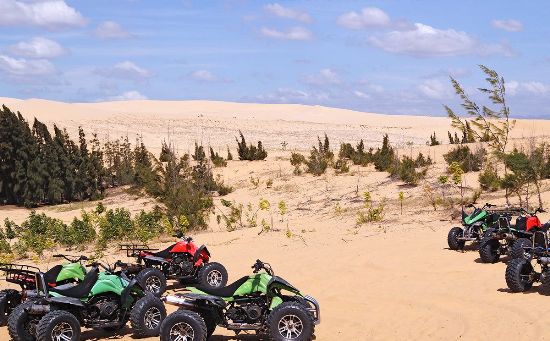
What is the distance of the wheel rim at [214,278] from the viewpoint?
438 inches

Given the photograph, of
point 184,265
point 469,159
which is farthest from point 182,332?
point 469,159

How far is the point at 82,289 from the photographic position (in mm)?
8523

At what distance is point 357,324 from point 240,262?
5481 millimetres

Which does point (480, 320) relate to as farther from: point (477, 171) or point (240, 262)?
point (477, 171)

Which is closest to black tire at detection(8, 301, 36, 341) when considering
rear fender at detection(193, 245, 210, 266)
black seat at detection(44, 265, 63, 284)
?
black seat at detection(44, 265, 63, 284)

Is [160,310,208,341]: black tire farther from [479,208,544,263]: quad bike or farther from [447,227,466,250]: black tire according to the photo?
[447,227,466,250]: black tire

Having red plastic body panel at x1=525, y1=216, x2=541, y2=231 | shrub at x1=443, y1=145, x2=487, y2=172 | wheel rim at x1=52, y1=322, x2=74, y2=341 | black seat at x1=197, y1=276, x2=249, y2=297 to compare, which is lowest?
wheel rim at x1=52, y1=322, x2=74, y2=341

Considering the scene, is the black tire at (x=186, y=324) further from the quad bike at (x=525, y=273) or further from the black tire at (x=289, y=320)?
the quad bike at (x=525, y=273)

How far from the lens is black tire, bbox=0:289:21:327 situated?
30.9 feet

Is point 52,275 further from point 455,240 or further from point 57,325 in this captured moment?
point 455,240

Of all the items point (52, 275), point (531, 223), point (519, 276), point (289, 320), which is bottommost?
point (289, 320)

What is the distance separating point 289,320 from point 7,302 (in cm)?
432

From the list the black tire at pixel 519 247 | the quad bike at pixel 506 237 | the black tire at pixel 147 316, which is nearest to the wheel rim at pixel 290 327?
the black tire at pixel 147 316

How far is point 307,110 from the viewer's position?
102 meters
